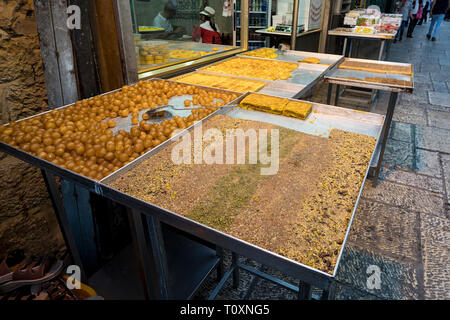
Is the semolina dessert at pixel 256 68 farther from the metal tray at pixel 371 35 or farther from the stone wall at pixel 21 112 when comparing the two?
the metal tray at pixel 371 35

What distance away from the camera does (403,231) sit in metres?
2.80

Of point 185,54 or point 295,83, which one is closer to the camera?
point 295,83

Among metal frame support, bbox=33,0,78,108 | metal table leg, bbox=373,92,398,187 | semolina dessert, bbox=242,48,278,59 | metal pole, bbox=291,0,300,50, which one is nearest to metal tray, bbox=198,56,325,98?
semolina dessert, bbox=242,48,278,59

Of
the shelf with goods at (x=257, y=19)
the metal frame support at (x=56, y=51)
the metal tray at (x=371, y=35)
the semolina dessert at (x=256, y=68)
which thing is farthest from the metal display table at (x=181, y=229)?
the shelf with goods at (x=257, y=19)

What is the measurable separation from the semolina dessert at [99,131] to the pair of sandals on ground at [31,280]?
90 centimetres

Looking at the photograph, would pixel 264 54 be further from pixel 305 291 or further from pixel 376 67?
pixel 305 291

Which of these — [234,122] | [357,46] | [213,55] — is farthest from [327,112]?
[357,46]

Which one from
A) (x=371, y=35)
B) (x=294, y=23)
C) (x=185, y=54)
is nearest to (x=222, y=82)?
(x=185, y=54)

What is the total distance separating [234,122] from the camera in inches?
77.8

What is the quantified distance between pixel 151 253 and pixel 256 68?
2549 mm

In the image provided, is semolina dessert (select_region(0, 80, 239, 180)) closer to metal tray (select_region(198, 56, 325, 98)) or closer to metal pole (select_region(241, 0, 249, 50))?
metal tray (select_region(198, 56, 325, 98))

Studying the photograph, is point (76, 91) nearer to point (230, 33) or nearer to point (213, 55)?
point (213, 55)

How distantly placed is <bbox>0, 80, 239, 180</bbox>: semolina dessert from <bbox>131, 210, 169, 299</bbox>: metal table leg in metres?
0.31

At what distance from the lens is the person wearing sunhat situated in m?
4.95
